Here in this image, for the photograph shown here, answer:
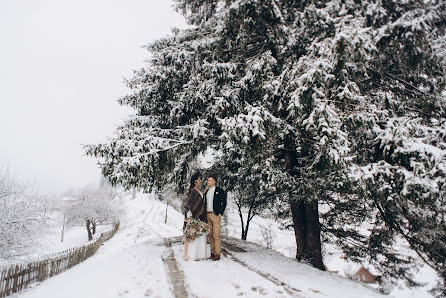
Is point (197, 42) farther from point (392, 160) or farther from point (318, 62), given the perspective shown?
point (392, 160)

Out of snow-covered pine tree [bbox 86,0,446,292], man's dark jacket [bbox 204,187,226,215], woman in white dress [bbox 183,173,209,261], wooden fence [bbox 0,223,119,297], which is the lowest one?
wooden fence [bbox 0,223,119,297]

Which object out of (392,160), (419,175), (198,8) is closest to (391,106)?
(392,160)

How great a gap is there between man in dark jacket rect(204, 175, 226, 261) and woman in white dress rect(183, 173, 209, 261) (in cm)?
17

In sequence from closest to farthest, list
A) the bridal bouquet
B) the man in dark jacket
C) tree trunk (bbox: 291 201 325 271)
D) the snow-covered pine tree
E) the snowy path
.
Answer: the snowy path < the snow-covered pine tree < the bridal bouquet < the man in dark jacket < tree trunk (bbox: 291 201 325 271)

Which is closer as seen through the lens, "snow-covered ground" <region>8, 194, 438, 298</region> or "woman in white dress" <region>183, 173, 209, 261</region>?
"snow-covered ground" <region>8, 194, 438, 298</region>

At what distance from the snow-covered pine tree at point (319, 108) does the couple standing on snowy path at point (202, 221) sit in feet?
4.08

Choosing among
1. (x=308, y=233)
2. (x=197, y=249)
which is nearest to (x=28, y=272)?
(x=197, y=249)

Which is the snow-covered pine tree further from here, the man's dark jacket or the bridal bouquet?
the bridal bouquet

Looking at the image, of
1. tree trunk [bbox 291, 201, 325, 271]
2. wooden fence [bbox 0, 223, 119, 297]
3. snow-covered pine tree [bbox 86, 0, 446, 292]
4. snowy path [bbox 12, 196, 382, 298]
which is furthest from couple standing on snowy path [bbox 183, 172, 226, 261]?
wooden fence [bbox 0, 223, 119, 297]

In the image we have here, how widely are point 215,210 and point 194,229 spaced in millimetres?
655

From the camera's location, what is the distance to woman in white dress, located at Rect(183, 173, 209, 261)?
569 cm

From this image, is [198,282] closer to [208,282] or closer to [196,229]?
[208,282]

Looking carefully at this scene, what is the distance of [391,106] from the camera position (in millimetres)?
5684

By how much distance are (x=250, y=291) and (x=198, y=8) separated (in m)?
9.47
